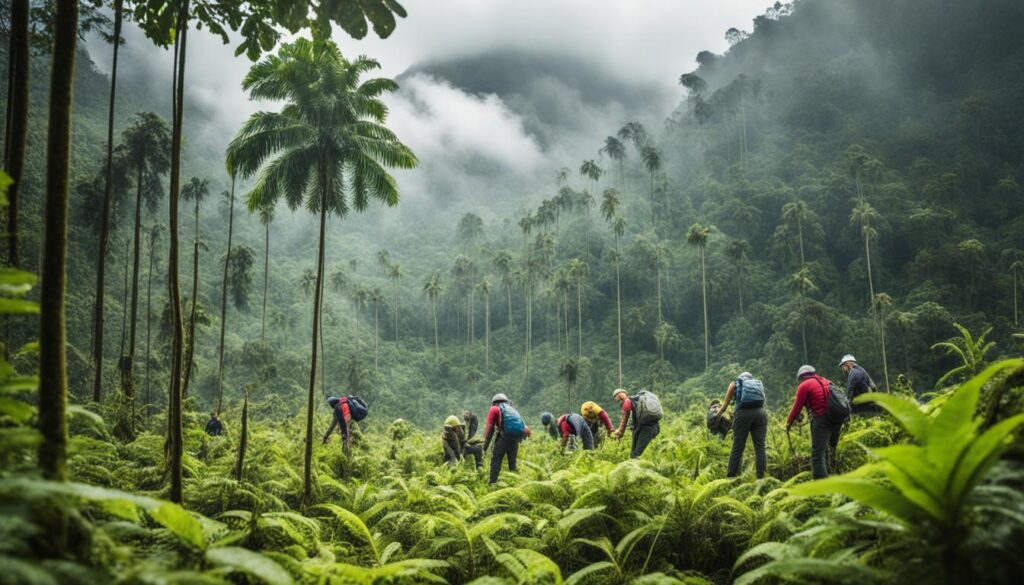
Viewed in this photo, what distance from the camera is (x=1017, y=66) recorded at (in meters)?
88.2

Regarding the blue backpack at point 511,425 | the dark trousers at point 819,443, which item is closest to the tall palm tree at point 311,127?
the blue backpack at point 511,425

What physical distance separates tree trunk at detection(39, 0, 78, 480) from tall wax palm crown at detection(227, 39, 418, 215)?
7844 millimetres

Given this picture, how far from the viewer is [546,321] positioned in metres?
83.9

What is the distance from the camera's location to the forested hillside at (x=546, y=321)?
2.83 m

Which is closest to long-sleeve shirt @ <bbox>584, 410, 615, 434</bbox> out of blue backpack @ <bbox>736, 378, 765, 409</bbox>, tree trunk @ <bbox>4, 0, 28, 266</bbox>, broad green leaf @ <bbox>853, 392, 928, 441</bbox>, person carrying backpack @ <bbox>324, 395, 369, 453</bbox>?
blue backpack @ <bbox>736, 378, 765, 409</bbox>

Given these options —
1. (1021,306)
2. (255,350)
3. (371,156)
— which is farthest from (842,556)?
(1021,306)

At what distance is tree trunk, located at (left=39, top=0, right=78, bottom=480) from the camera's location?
2.42m

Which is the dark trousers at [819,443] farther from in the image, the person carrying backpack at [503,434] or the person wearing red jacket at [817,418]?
the person carrying backpack at [503,434]

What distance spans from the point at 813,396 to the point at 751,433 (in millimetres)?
1117

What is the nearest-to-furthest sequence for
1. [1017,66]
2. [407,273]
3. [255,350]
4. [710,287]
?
[255,350]
[710,287]
[1017,66]
[407,273]

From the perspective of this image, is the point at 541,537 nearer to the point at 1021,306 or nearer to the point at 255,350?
the point at 255,350

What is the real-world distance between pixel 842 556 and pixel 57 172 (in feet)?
16.2

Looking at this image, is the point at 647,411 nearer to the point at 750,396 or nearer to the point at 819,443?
the point at 750,396

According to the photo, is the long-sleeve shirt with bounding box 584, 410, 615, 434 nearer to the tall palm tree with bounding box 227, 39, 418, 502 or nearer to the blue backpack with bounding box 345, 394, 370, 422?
the blue backpack with bounding box 345, 394, 370, 422
